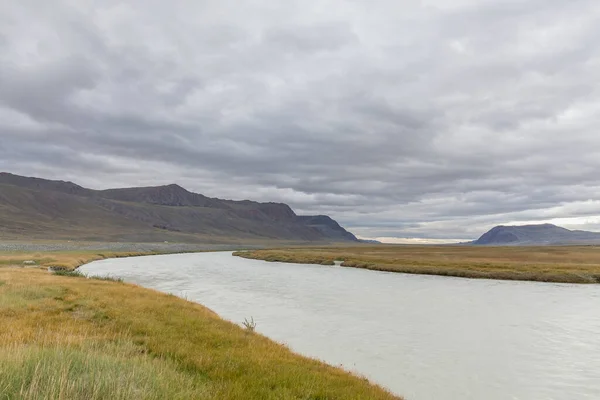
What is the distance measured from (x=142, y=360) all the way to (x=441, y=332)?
19894 millimetres

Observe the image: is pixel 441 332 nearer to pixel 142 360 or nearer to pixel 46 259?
pixel 142 360

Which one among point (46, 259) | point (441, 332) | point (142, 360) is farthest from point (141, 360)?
point (46, 259)

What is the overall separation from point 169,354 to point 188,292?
101 ft

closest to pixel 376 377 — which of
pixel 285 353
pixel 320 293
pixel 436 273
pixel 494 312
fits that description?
pixel 285 353

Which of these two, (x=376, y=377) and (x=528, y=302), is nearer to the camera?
(x=376, y=377)

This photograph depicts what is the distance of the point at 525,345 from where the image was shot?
2278cm

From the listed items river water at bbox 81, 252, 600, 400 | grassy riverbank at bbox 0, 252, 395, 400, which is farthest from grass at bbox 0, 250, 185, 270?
grassy riverbank at bbox 0, 252, 395, 400

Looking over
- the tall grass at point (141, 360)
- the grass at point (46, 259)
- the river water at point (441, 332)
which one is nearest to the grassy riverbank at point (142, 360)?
the tall grass at point (141, 360)

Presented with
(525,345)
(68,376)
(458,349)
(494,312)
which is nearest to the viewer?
(68,376)

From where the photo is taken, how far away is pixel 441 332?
83.2 ft

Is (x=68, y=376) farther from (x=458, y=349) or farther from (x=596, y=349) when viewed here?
(x=596, y=349)

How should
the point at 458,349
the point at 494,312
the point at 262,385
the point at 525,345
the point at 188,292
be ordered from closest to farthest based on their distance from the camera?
the point at 262,385 < the point at 458,349 < the point at 525,345 < the point at 494,312 < the point at 188,292

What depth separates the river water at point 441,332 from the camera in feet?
54.3

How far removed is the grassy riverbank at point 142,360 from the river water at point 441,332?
466cm
